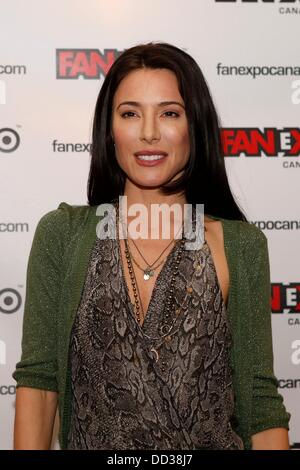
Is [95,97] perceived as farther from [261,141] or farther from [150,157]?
[150,157]

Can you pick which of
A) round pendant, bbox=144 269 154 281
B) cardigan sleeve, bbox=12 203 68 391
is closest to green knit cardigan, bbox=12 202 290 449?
cardigan sleeve, bbox=12 203 68 391

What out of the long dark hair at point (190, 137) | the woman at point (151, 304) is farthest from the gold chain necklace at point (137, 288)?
A: the long dark hair at point (190, 137)

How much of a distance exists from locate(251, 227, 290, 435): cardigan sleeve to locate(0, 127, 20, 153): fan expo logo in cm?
84

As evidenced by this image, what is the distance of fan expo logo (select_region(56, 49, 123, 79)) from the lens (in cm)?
191

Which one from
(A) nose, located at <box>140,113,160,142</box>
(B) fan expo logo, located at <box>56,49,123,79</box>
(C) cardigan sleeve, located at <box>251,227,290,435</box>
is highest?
(B) fan expo logo, located at <box>56,49,123,79</box>

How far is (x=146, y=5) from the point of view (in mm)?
1919

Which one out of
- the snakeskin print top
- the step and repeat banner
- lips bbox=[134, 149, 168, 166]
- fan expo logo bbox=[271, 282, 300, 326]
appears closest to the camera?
the snakeskin print top

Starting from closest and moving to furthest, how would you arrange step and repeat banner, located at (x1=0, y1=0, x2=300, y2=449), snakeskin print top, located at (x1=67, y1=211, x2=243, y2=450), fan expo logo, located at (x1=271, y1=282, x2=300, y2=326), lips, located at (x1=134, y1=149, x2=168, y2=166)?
snakeskin print top, located at (x1=67, y1=211, x2=243, y2=450)
lips, located at (x1=134, y1=149, x2=168, y2=166)
step and repeat banner, located at (x1=0, y1=0, x2=300, y2=449)
fan expo logo, located at (x1=271, y1=282, x2=300, y2=326)

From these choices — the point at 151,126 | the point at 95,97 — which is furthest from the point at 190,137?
the point at 95,97

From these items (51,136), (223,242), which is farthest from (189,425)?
(51,136)

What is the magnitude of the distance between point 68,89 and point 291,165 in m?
0.69

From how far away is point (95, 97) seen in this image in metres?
1.93

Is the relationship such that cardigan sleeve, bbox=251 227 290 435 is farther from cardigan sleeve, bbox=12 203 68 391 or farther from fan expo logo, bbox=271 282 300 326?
fan expo logo, bbox=271 282 300 326

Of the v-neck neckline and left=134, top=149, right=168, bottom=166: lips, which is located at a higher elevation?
left=134, top=149, right=168, bottom=166: lips
